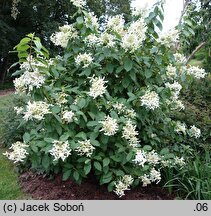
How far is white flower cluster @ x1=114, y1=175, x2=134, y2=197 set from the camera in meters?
3.20

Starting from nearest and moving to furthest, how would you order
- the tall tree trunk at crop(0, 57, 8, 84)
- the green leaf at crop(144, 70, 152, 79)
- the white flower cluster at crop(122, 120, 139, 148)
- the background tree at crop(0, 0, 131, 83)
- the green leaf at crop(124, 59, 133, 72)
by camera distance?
the white flower cluster at crop(122, 120, 139, 148) < the green leaf at crop(124, 59, 133, 72) < the green leaf at crop(144, 70, 152, 79) < the background tree at crop(0, 0, 131, 83) < the tall tree trunk at crop(0, 57, 8, 84)

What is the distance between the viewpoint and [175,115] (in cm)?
488

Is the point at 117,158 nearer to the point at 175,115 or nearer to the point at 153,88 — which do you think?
the point at 153,88

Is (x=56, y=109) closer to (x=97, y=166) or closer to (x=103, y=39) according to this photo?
(x=97, y=166)

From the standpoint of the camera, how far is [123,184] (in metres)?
3.22

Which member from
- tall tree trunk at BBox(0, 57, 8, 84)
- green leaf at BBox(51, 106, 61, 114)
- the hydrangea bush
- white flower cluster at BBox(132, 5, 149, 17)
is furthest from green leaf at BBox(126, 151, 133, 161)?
tall tree trunk at BBox(0, 57, 8, 84)

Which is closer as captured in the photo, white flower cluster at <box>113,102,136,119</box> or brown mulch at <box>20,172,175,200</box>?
white flower cluster at <box>113,102,136,119</box>

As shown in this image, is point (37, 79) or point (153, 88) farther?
point (153, 88)

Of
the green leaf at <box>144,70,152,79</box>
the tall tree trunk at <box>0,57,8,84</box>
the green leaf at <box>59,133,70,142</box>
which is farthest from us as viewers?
the tall tree trunk at <box>0,57,8,84</box>

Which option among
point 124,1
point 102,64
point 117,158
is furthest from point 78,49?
point 124,1

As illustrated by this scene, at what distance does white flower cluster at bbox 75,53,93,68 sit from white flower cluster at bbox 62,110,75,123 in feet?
1.84

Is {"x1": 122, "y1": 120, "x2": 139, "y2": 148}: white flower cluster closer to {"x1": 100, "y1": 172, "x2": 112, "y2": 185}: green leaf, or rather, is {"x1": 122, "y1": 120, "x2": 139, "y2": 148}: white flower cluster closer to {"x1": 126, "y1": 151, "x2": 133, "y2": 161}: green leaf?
{"x1": 126, "y1": 151, "x2": 133, "y2": 161}: green leaf

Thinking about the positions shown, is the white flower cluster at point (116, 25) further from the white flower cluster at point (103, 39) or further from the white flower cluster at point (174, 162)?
the white flower cluster at point (174, 162)

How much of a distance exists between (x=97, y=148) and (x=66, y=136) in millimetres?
428
